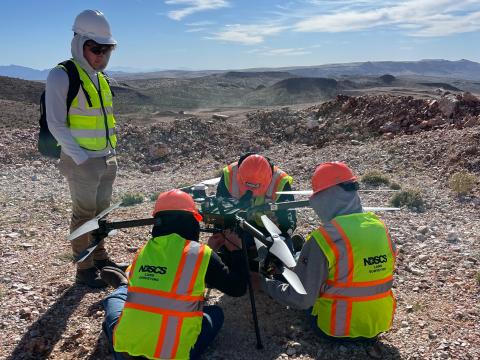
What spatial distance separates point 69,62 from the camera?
4383 millimetres

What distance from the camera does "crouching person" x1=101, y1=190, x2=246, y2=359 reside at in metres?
3.13

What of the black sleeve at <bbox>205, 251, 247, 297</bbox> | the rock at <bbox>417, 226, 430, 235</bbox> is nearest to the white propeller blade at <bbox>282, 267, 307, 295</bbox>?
the black sleeve at <bbox>205, 251, 247, 297</bbox>

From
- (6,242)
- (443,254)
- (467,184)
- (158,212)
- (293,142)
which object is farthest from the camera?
(293,142)

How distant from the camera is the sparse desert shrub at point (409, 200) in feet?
27.1

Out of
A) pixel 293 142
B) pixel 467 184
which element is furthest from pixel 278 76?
pixel 467 184

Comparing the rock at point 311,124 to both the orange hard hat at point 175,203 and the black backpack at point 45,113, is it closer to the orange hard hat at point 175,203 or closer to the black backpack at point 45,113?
the black backpack at point 45,113

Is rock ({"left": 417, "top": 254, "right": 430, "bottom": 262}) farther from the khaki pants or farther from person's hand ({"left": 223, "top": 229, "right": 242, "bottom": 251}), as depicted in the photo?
the khaki pants

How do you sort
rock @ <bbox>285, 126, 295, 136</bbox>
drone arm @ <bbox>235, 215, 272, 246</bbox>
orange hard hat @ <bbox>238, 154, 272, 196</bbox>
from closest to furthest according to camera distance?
drone arm @ <bbox>235, 215, 272, 246</bbox>
orange hard hat @ <bbox>238, 154, 272, 196</bbox>
rock @ <bbox>285, 126, 295, 136</bbox>

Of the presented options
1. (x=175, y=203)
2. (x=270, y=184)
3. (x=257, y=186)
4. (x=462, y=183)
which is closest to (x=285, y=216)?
(x=270, y=184)

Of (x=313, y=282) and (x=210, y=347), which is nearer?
(x=313, y=282)

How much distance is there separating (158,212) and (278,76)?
116335mm

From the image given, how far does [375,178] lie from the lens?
9.89 m

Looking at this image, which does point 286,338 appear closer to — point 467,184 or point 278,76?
point 467,184

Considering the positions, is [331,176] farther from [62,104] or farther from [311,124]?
[311,124]
